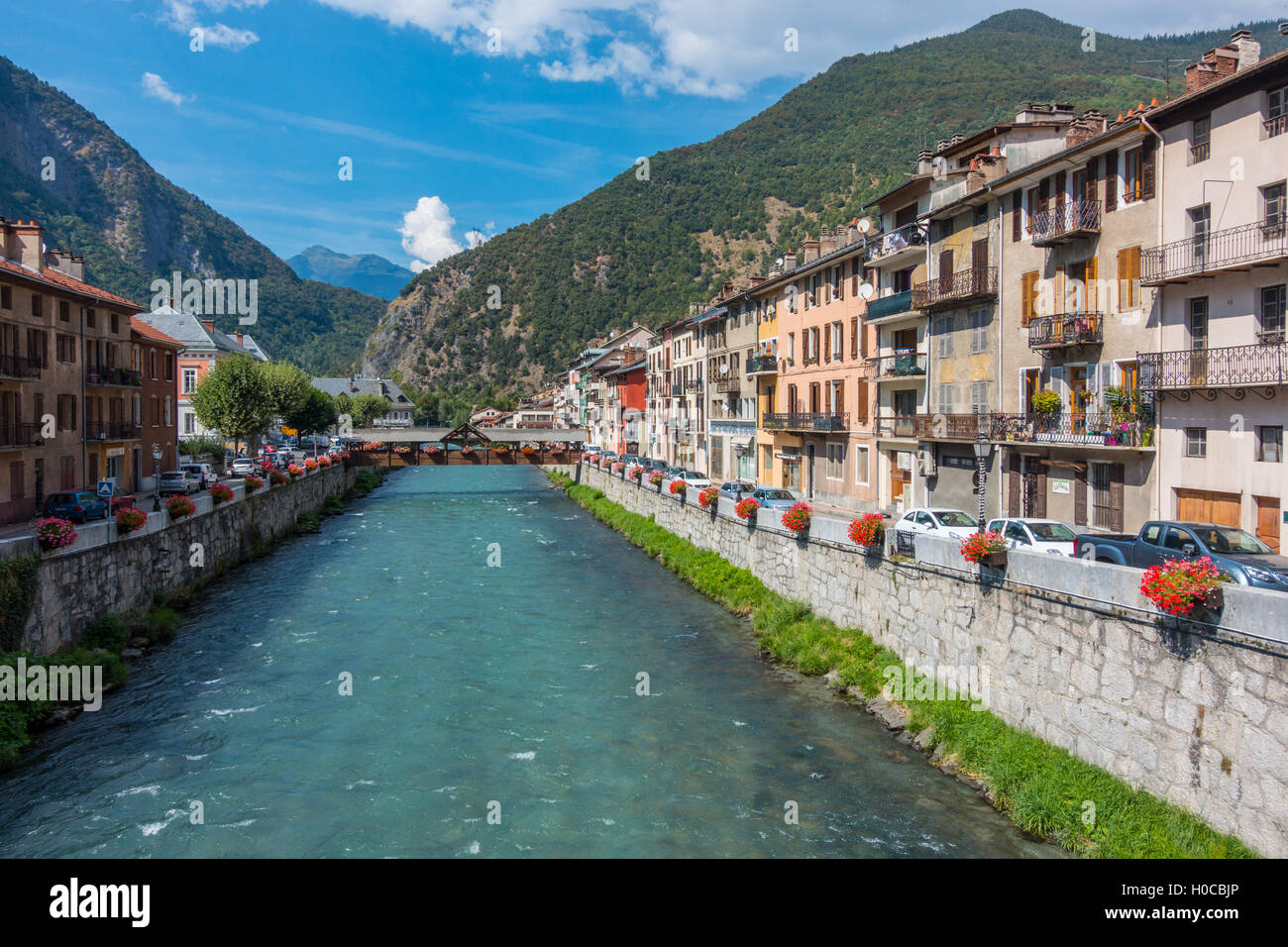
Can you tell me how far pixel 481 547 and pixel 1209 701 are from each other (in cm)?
3585

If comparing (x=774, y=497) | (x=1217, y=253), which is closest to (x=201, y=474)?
(x=774, y=497)

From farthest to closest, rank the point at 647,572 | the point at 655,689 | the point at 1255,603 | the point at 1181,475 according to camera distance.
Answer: the point at 647,572 < the point at 1181,475 < the point at 655,689 < the point at 1255,603

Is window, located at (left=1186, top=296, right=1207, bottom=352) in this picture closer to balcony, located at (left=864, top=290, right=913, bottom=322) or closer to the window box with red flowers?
balcony, located at (left=864, top=290, right=913, bottom=322)

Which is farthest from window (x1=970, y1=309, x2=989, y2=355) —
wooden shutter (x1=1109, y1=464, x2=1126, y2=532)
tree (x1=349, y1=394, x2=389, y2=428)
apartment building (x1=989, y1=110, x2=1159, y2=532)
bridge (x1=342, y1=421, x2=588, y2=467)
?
tree (x1=349, y1=394, x2=389, y2=428)

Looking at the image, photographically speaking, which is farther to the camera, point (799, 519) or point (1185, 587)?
point (799, 519)

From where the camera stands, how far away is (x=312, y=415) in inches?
3947

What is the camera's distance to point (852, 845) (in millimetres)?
12773

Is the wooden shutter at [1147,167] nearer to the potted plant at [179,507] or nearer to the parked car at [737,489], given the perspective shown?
the parked car at [737,489]

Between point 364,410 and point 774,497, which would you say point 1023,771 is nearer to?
point 774,497

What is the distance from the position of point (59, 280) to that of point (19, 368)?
692cm

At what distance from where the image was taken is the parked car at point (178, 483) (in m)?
45.7

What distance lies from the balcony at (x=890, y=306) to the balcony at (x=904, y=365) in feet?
5.91
